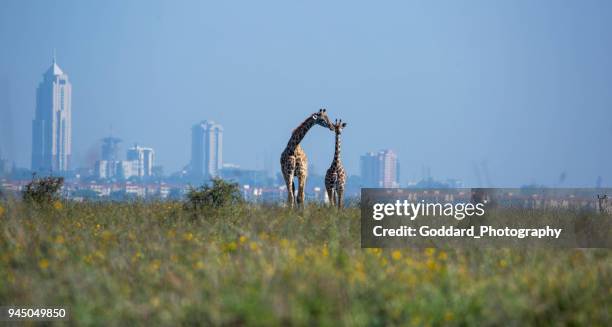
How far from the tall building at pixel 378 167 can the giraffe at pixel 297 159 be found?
87798 mm

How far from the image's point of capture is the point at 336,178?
66.8 feet

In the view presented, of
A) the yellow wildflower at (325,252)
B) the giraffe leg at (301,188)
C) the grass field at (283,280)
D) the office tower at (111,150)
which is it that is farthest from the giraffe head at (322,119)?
the office tower at (111,150)

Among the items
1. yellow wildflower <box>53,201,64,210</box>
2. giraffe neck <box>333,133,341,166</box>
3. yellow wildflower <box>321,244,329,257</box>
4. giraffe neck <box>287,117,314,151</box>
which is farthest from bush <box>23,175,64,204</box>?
yellow wildflower <box>321,244,329,257</box>

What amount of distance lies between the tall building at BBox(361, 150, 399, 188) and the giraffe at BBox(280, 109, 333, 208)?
288ft

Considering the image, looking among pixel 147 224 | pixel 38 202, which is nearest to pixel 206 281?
pixel 147 224

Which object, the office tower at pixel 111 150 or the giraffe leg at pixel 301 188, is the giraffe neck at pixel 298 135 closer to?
the giraffe leg at pixel 301 188

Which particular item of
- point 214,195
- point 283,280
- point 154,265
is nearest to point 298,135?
→ point 214,195

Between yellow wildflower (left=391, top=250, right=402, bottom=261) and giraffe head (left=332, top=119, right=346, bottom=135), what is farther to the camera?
giraffe head (left=332, top=119, right=346, bottom=135)

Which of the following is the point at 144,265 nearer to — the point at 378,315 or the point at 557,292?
the point at 378,315

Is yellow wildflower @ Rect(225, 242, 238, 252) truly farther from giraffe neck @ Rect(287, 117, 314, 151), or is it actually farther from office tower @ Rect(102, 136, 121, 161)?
office tower @ Rect(102, 136, 121, 161)

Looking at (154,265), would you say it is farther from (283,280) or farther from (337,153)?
(337,153)

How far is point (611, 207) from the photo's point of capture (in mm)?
21422

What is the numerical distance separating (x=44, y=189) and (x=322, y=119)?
571cm

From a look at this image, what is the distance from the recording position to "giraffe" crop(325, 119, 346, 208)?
20266 mm
